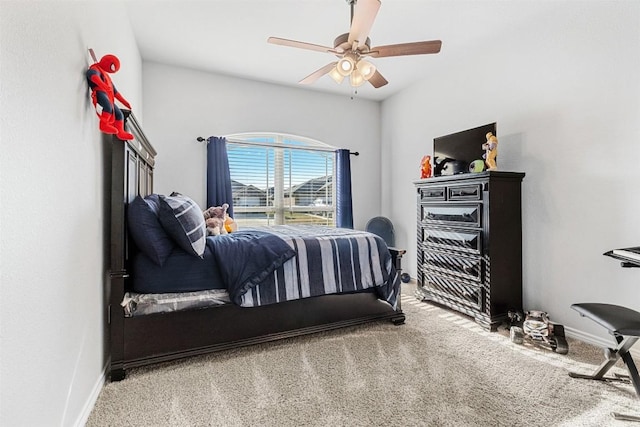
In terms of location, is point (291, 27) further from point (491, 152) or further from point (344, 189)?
point (344, 189)

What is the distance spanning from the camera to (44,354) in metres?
1.06

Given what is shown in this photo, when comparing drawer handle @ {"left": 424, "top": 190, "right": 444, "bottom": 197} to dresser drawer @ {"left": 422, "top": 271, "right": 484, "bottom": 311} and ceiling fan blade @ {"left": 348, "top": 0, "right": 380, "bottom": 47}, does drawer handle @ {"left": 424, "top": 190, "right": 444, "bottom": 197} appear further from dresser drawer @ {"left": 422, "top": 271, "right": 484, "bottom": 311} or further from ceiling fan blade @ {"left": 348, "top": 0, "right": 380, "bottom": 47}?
ceiling fan blade @ {"left": 348, "top": 0, "right": 380, "bottom": 47}

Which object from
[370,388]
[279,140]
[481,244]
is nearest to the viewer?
[370,388]

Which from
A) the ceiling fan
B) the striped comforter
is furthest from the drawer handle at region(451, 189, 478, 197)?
the ceiling fan

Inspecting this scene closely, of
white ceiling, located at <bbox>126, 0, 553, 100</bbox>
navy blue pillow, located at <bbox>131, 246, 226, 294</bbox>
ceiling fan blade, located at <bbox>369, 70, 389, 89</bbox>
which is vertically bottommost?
navy blue pillow, located at <bbox>131, 246, 226, 294</bbox>

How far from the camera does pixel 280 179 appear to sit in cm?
448

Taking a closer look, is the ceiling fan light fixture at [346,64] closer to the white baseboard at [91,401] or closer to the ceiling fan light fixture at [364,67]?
the ceiling fan light fixture at [364,67]

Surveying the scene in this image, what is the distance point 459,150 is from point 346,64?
62.1 inches

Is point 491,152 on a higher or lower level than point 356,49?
lower

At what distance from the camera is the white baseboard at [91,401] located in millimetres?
1387

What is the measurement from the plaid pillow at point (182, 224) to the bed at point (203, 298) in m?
0.08

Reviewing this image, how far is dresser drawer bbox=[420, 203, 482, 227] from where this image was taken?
272cm

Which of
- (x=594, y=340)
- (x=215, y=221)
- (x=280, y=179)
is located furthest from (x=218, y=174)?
(x=594, y=340)

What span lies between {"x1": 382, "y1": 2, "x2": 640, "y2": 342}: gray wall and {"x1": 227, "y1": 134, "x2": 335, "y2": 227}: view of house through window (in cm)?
218
